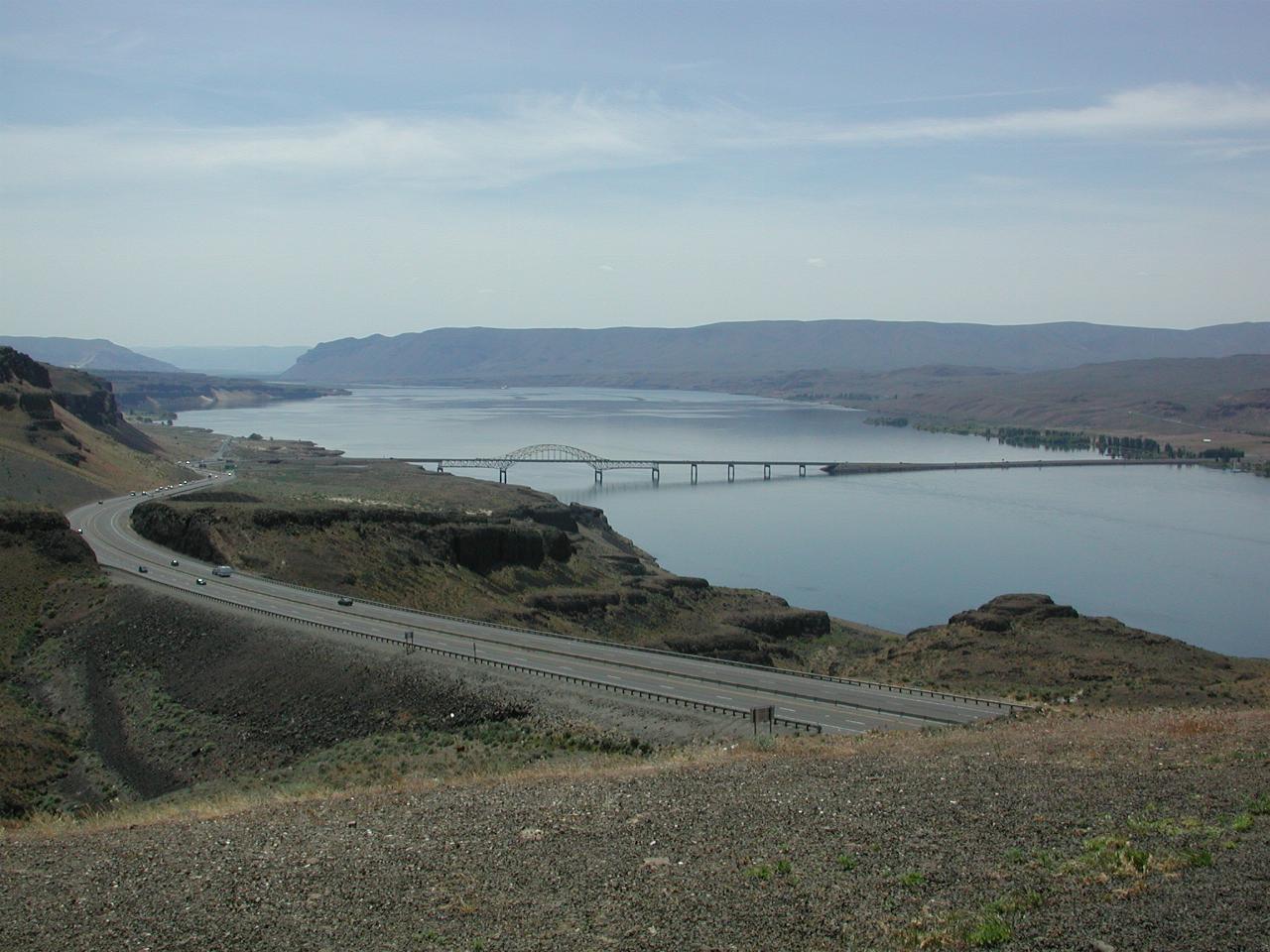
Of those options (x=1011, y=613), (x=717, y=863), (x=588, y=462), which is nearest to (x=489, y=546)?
(x=1011, y=613)

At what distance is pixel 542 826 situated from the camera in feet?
46.9

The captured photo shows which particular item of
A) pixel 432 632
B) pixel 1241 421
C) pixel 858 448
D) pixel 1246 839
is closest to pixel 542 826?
pixel 1246 839

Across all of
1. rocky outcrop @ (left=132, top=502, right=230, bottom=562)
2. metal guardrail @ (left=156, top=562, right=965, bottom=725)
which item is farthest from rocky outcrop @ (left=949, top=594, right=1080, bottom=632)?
rocky outcrop @ (left=132, top=502, right=230, bottom=562)

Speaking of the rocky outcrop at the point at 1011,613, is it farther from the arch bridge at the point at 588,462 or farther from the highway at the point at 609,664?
the arch bridge at the point at 588,462

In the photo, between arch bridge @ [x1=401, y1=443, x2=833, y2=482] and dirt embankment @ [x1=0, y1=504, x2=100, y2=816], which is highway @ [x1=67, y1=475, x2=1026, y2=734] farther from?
arch bridge @ [x1=401, y1=443, x2=833, y2=482]

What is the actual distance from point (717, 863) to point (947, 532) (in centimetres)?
7807

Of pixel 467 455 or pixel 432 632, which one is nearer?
pixel 432 632

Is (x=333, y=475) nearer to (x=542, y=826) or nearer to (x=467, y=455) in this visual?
(x=467, y=455)

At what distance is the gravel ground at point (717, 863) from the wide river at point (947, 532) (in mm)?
43579

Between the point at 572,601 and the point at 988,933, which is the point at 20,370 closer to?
the point at 572,601

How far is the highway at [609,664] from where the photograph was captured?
25.0 metres

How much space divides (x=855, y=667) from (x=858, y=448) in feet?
411

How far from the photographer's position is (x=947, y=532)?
3435 inches

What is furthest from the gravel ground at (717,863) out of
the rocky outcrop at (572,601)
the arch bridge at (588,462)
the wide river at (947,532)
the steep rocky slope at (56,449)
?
the arch bridge at (588,462)
